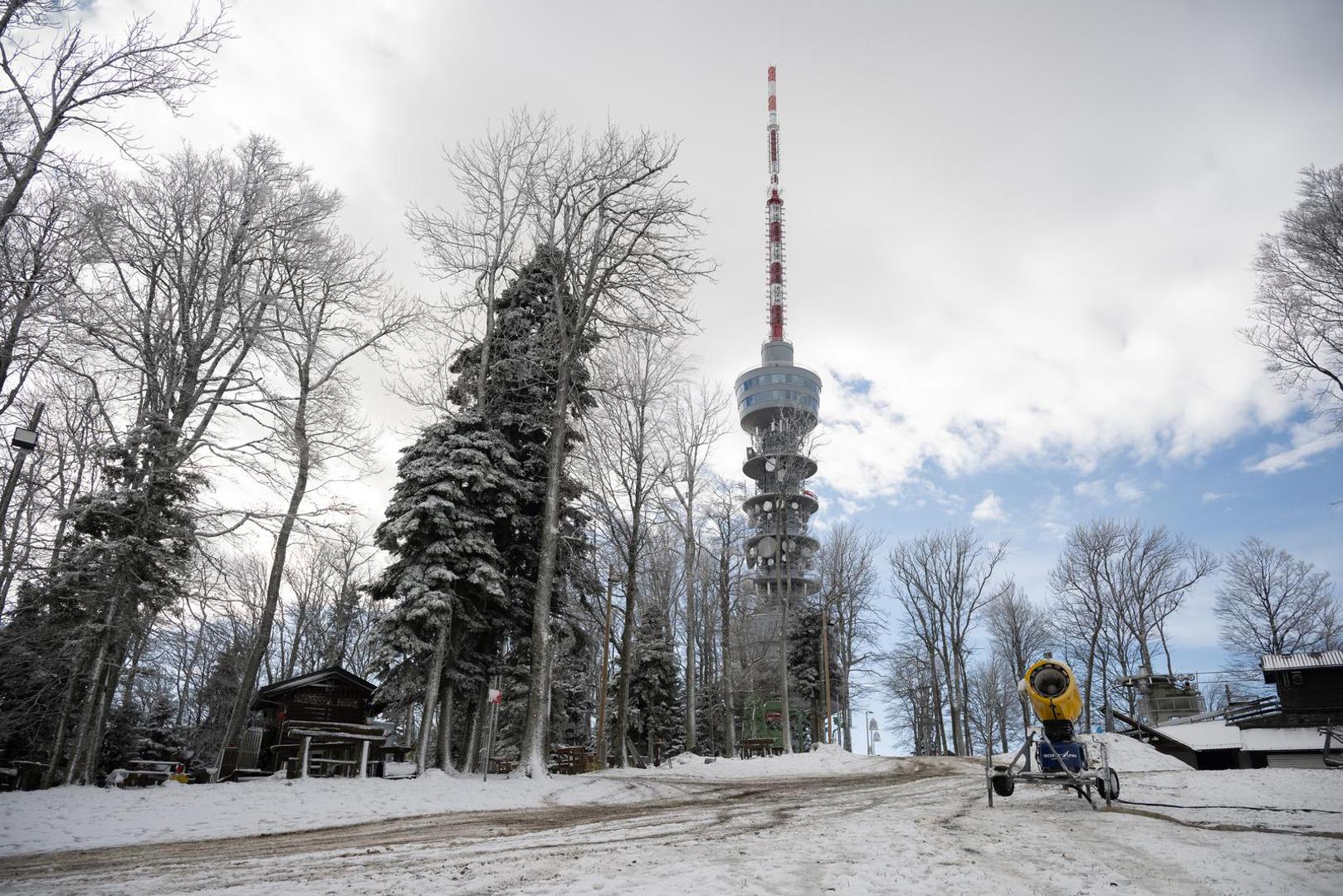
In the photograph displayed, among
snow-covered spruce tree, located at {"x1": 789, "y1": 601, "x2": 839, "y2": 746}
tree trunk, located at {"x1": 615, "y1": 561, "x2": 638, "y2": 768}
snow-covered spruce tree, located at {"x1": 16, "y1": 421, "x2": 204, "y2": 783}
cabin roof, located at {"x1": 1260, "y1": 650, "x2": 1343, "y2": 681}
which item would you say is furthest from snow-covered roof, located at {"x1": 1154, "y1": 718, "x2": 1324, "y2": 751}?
snow-covered spruce tree, located at {"x1": 16, "y1": 421, "x2": 204, "y2": 783}

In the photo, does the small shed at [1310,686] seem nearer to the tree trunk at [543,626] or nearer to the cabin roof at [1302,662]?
the cabin roof at [1302,662]

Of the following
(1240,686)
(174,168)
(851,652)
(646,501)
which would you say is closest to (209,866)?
(174,168)

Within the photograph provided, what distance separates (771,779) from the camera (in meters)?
18.1

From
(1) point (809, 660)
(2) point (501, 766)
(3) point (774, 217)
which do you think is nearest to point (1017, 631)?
(1) point (809, 660)

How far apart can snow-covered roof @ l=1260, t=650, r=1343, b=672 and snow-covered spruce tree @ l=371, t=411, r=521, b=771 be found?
1055 inches

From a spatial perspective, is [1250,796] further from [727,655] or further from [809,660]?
[809,660]

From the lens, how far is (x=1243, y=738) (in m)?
24.1

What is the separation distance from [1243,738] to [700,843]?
26744 mm

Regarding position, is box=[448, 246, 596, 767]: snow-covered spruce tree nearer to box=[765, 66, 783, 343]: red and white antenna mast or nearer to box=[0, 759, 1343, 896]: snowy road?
box=[0, 759, 1343, 896]: snowy road

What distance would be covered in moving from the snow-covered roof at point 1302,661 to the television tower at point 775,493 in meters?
17.0

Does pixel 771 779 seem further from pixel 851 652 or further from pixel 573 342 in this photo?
pixel 851 652

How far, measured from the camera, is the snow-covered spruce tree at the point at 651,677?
3641 centimetres

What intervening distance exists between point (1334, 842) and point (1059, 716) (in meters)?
3.94

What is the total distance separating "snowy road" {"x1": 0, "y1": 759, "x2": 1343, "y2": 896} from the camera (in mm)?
4730
